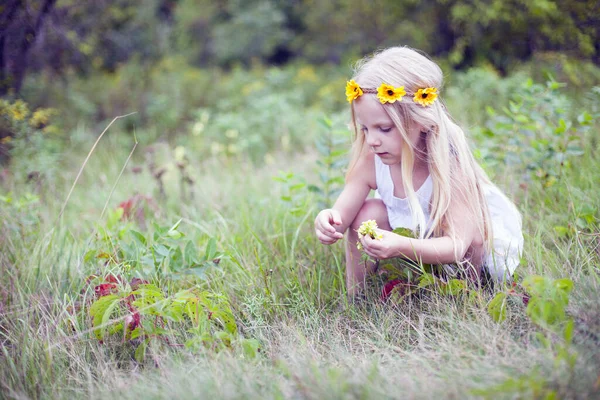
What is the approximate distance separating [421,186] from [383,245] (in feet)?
1.35

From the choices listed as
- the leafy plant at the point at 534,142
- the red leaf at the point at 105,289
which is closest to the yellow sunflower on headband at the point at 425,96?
the leafy plant at the point at 534,142

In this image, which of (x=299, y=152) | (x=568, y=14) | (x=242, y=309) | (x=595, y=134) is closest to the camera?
(x=242, y=309)

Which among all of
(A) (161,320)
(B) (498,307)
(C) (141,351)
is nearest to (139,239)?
(A) (161,320)

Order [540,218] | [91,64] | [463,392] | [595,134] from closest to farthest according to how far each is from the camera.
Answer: [463,392] < [540,218] < [595,134] < [91,64]

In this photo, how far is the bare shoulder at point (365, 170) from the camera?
2125mm

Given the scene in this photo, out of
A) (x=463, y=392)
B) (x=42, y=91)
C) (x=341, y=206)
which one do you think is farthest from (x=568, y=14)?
(x=42, y=91)

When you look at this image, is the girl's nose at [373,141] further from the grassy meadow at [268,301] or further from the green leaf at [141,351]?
the green leaf at [141,351]

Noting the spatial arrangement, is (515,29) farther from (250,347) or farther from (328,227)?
(250,347)

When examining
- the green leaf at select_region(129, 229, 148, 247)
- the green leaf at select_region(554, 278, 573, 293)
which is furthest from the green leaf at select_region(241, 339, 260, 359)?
the green leaf at select_region(554, 278, 573, 293)

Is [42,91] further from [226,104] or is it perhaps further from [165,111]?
Result: [226,104]

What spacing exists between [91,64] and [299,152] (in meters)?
3.74

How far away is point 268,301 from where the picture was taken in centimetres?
197

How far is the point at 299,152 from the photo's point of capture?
4.49m

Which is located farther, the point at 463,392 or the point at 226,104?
the point at 226,104
